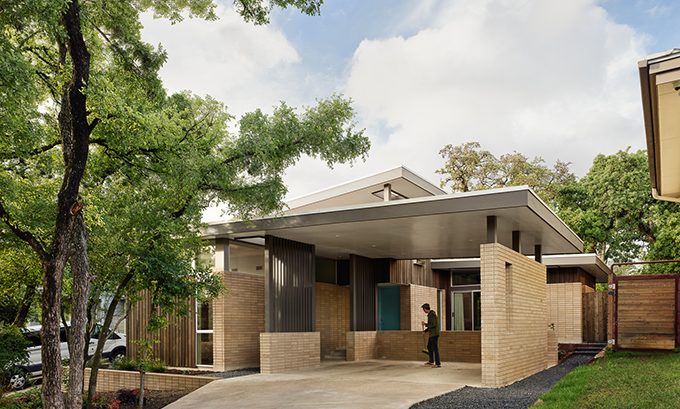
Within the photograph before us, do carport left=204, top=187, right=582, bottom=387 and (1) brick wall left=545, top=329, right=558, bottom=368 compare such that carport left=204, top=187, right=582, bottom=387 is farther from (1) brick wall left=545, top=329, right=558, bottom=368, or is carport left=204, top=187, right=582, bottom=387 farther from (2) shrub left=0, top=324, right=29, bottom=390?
(2) shrub left=0, top=324, right=29, bottom=390

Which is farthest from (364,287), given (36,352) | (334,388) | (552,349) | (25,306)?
(25,306)

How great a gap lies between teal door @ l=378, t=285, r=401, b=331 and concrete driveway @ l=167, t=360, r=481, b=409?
5.02 m

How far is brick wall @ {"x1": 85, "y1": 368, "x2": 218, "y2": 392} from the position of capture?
13.6 metres

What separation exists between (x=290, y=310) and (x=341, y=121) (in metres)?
5.83

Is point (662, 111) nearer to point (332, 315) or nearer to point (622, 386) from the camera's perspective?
point (622, 386)

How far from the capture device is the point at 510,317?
12.9 m

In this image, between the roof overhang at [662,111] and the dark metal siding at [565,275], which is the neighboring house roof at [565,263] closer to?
the dark metal siding at [565,275]

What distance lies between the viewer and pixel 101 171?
10.5 meters

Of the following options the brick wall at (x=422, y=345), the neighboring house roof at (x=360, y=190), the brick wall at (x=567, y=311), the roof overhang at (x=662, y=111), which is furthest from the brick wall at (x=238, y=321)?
the brick wall at (x=567, y=311)

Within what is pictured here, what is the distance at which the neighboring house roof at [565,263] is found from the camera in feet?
74.4

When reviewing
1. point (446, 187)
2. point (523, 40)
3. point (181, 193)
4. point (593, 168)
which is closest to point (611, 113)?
point (593, 168)

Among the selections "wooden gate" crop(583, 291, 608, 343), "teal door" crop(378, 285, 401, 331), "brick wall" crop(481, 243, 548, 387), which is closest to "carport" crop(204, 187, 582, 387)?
"brick wall" crop(481, 243, 548, 387)

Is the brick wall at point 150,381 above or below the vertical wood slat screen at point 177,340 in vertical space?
below

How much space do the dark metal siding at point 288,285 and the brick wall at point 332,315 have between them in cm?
358
